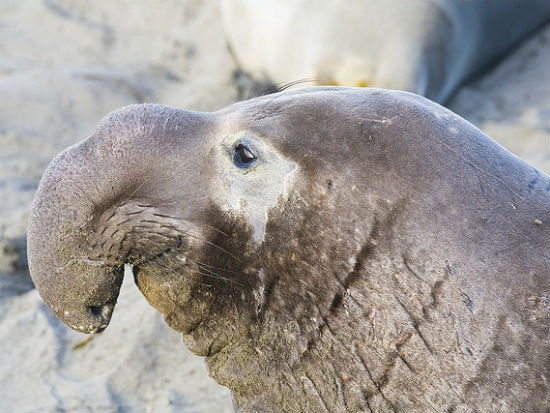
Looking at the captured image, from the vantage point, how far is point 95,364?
318cm

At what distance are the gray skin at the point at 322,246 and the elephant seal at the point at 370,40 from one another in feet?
8.19

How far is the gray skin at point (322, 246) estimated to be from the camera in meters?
1.78

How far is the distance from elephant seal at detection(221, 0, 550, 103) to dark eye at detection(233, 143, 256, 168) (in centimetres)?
256

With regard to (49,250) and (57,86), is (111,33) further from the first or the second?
(49,250)

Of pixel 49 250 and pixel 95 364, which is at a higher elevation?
pixel 49 250

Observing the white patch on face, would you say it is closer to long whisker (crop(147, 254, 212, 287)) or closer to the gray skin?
the gray skin

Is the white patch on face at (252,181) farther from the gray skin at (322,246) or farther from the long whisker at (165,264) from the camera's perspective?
the long whisker at (165,264)

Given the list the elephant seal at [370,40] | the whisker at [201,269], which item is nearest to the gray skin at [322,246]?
the whisker at [201,269]

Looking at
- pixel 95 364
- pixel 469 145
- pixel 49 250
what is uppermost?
pixel 469 145

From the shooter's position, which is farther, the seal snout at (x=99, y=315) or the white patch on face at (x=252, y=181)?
the seal snout at (x=99, y=315)

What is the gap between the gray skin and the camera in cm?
178

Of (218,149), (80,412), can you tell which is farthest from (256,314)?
(80,412)

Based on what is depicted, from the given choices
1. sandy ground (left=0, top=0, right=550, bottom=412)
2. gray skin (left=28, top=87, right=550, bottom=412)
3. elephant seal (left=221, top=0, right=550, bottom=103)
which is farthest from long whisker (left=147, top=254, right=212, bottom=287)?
elephant seal (left=221, top=0, right=550, bottom=103)

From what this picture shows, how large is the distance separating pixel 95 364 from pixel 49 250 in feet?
4.04
